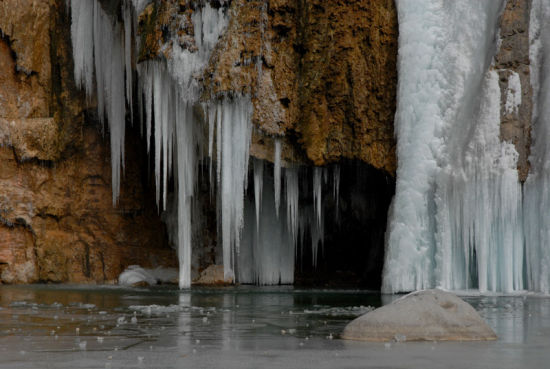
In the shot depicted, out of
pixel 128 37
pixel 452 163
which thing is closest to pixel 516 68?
pixel 452 163

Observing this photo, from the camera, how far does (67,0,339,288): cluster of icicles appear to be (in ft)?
54.0

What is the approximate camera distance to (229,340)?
21.8 feet

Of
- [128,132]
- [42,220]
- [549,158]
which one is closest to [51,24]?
[128,132]

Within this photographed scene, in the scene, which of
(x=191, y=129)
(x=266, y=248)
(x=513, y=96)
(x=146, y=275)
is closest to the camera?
(x=513, y=96)

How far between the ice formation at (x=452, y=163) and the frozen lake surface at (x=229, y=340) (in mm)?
3516

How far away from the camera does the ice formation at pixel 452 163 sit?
14703mm

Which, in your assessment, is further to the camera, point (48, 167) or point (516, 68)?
point (48, 167)

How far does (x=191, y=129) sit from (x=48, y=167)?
500 cm

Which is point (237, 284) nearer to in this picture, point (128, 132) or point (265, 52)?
point (128, 132)

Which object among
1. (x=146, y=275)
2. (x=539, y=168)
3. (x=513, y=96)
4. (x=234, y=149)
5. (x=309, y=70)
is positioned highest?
(x=309, y=70)

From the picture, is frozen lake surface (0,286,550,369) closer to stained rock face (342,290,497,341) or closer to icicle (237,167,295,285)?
stained rock face (342,290,497,341)

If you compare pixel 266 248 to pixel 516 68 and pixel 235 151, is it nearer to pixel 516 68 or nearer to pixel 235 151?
pixel 235 151

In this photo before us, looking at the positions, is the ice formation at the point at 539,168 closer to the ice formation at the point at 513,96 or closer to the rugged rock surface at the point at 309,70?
the ice formation at the point at 513,96

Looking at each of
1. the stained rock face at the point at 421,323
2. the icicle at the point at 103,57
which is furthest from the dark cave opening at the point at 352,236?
the stained rock face at the point at 421,323
